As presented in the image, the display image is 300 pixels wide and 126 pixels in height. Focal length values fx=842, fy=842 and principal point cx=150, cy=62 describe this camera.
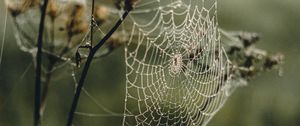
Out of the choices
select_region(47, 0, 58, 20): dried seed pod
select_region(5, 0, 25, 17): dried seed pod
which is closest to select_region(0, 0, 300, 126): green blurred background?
select_region(47, 0, 58, 20): dried seed pod

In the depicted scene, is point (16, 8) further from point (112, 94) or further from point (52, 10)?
point (112, 94)

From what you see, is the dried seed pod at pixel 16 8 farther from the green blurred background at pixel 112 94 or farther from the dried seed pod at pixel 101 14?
the green blurred background at pixel 112 94

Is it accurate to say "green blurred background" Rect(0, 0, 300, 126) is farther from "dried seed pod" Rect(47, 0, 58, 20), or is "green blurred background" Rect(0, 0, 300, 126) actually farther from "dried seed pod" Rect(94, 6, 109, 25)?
"dried seed pod" Rect(47, 0, 58, 20)

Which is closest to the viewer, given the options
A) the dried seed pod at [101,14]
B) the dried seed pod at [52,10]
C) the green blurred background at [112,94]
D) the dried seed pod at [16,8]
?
the dried seed pod at [16,8]

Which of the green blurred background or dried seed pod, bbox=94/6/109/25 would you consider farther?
the green blurred background

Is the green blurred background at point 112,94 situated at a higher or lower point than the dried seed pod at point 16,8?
lower

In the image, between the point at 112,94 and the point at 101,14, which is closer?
the point at 101,14

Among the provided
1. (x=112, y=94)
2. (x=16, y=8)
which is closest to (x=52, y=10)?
(x=16, y=8)

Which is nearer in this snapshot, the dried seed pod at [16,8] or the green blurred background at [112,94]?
the dried seed pod at [16,8]

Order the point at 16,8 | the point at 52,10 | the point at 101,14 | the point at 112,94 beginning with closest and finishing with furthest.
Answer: the point at 16,8 → the point at 52,10 → the point at 101,14 → the point at 112,94

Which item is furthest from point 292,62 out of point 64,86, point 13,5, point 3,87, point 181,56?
point 13,5

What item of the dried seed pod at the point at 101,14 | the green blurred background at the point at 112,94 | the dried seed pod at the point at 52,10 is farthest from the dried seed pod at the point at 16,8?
the green blurred background at the point at 112,94
